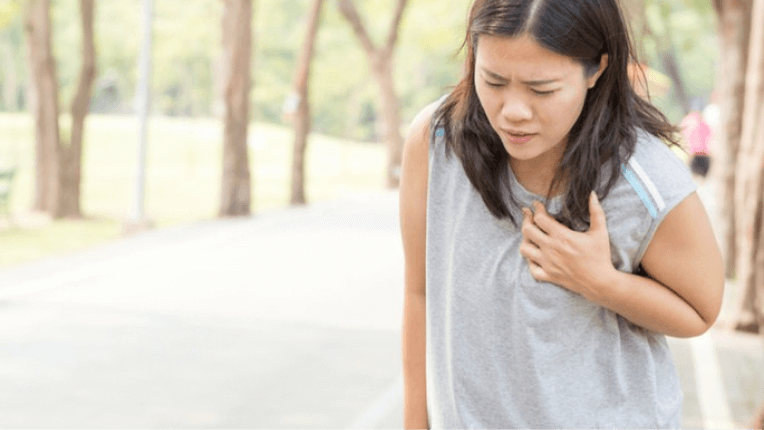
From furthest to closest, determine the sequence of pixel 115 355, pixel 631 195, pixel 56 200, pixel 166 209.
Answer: pixel 166 209
pixel 56 200
pixel 115 355
pixel 631 195

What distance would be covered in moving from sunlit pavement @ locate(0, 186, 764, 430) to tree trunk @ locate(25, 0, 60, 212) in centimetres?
708

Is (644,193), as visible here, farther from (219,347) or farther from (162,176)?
(162,176)

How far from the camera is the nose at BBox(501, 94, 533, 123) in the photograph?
2035 mm

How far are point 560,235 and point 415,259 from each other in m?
0.34

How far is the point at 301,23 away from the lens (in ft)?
217

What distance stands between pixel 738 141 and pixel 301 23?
54878 mm

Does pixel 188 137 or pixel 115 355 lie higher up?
pixel 115 355

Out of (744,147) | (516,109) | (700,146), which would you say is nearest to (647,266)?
(516,109)

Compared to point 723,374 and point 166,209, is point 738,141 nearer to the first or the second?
point 723,374

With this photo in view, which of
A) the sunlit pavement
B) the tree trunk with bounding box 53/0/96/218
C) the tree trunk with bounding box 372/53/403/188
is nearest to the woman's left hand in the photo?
the sunlit pavement

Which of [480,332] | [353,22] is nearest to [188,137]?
[353,22]

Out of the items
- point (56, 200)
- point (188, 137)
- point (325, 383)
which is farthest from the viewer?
Result: point (188, 137)

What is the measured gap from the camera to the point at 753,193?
9.10m

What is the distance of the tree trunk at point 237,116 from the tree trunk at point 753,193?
34.9 ft
